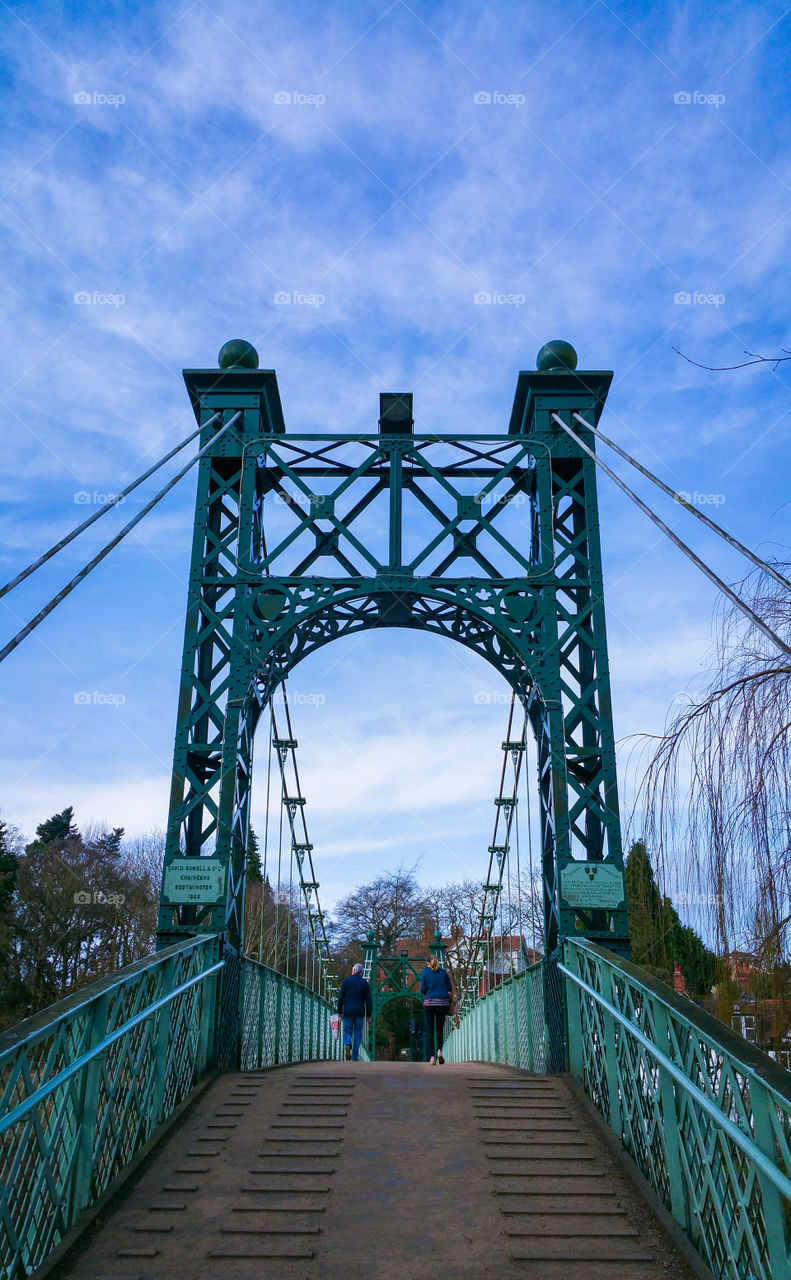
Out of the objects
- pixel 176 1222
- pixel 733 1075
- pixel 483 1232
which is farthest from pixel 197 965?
pixel 733 1075

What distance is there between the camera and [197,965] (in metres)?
6.94

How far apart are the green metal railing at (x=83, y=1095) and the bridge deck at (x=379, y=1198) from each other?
162 millimetres

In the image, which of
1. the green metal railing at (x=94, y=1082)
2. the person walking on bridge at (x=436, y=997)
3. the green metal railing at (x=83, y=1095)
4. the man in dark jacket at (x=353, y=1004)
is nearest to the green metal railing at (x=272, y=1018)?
the man in dark jacket at (x=353, y=1004)

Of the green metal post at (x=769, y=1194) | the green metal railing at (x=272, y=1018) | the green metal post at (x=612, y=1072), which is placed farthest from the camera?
the green metal railing at (x=272, y=1018)

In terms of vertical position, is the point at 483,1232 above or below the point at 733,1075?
below

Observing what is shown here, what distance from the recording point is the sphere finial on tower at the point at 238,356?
31.3 ft

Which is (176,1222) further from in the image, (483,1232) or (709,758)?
(709,758)

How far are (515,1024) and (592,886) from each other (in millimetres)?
2328

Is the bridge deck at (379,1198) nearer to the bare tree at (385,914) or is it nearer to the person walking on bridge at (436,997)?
the person walking on bridge at (436,997)

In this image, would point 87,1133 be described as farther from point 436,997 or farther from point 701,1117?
point 436,997

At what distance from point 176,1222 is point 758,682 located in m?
3.35

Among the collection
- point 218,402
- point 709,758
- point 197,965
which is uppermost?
point 218,402
